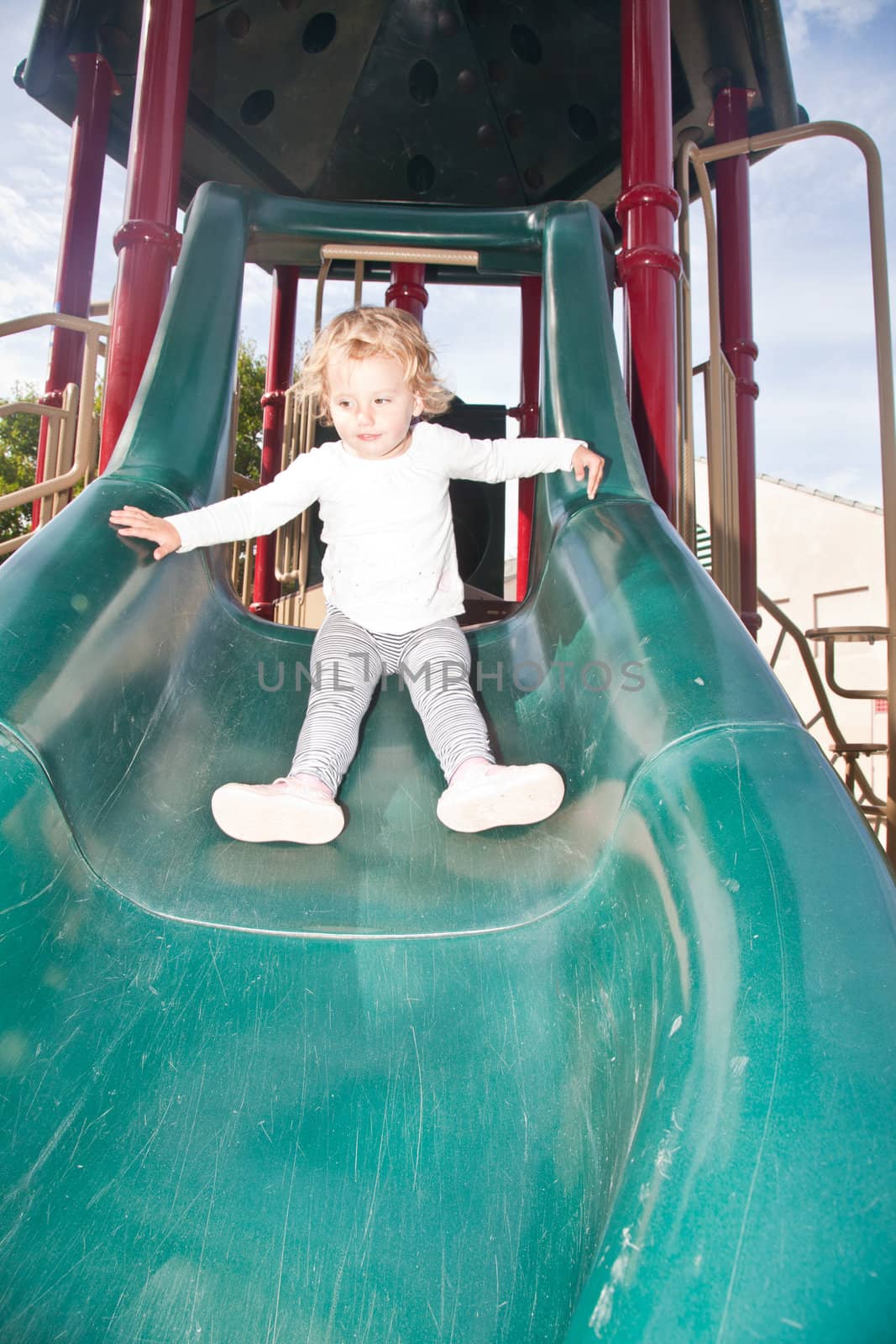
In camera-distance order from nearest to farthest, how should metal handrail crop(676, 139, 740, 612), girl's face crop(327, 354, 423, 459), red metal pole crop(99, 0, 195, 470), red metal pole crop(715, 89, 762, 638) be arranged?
girl's face crop(327, 354, 423, 459) → metal handrail crop(676, 139, 740, 612) → red metal pole crop(99, 0, 195, 470) → red metal pole crop(715, 89, 762, 638)

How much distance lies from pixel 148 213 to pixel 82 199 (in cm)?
192

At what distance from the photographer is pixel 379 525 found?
174 centimetres

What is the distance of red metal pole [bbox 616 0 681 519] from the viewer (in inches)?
92.7

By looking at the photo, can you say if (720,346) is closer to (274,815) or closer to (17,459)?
(274,815)

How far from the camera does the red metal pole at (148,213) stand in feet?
8.04

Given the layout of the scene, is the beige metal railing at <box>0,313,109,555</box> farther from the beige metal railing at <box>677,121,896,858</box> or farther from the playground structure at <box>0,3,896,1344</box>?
the beige metal railing at <box>677,121,896,858</box>

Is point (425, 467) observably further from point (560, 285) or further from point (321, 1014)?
point (321, 1014)

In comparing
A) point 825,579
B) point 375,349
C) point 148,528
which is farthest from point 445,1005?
point 825,579

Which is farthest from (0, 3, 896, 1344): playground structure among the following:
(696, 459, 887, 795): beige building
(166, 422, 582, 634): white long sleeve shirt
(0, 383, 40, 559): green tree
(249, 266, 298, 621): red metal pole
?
(0, 383, 40, 559): green tree

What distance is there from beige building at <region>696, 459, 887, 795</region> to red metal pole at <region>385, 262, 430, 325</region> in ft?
30.7

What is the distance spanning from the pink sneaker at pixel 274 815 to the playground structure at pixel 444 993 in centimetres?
3

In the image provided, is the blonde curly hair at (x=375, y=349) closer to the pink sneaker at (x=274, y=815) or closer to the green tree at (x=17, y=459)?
the pink sneaker at (x=274, y=815)

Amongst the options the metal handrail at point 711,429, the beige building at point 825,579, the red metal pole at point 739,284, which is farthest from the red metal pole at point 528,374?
the beige building at point 825,579

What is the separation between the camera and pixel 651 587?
A: 1298 millimetres
